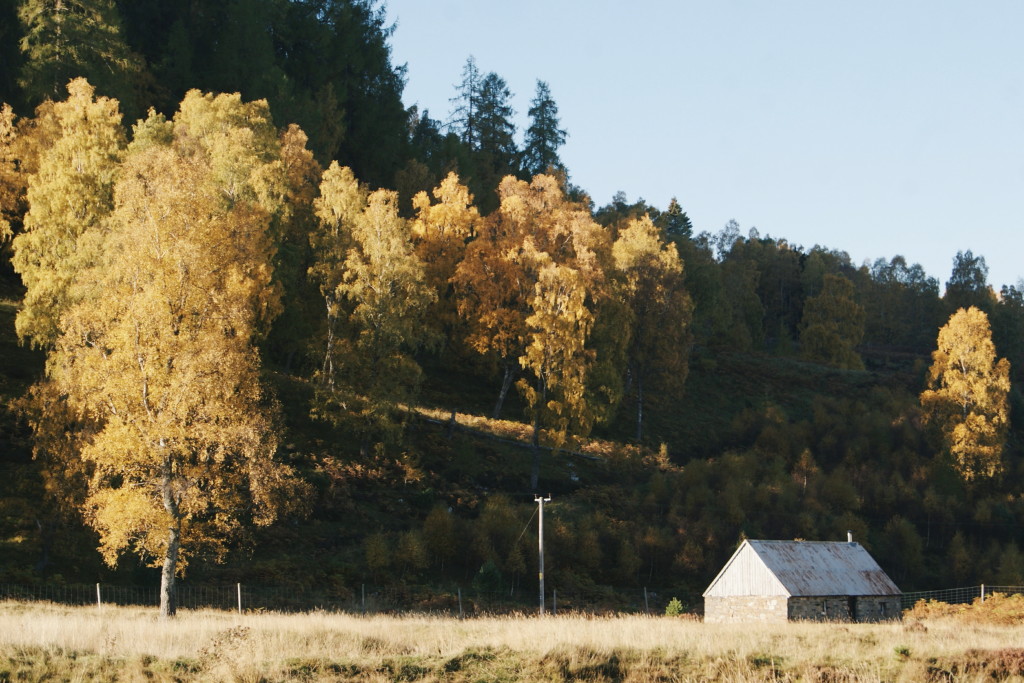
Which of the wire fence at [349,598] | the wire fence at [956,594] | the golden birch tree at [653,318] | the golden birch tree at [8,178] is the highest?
the golden birch tree at [8,178]

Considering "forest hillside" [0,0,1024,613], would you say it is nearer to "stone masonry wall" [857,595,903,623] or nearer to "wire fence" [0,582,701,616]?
"wire fence" [0,582,701,616]

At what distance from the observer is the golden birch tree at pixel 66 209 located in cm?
3731

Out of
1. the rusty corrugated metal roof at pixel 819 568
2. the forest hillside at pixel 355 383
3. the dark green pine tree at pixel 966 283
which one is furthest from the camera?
the dark green pine tree at pixel 966 283

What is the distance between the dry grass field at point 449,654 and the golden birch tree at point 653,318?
123 ft

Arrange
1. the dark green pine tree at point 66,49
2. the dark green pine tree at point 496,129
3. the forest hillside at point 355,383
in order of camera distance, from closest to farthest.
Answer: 1. the forest hillside at point 355,383
2. the dark green pine tree at point 66,49
3. the dark green pine tree at point 496,129

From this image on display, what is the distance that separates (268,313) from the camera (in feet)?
130

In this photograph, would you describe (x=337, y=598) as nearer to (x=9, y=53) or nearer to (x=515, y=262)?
(x=515, y=262)

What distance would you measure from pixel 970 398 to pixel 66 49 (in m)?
50.8

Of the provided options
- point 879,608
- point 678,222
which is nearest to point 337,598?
point 879,608

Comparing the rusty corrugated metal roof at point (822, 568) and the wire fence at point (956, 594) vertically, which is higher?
the rusty corrugated metal roof at point (822, 568)

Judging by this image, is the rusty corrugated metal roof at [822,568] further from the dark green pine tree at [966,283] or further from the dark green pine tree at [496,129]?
the dark green pine tree at [966,283]

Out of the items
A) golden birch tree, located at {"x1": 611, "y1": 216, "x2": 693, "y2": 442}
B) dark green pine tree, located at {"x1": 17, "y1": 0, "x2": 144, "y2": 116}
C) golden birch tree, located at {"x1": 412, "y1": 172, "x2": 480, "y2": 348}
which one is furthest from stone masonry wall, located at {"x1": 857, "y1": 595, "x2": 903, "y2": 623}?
dark green pine tree, located at {"x1": 17, "y1": 0, "x2": 144, "y2": 116}

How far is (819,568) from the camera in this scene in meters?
37.2

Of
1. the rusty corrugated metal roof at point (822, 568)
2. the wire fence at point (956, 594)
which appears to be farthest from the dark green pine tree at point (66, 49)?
the wire fence at point (956, 594)
